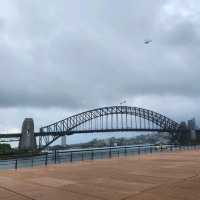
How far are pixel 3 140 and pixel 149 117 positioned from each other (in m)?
74.6

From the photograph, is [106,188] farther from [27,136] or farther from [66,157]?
[27,136]

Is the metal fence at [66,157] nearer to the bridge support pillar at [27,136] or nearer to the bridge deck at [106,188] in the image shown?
the bridge deck at [106,188]

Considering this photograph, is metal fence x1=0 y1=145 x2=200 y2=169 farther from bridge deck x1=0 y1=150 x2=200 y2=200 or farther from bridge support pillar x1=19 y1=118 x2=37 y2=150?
bridge support pillar x1=19 y1=118 x2=37 y2=150

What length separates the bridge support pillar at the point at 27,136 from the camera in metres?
107

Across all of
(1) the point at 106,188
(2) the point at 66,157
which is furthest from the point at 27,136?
(1) the point at 106,188

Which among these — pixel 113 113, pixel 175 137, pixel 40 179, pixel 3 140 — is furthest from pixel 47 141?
pixel 40 179

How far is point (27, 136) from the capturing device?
4304 inches

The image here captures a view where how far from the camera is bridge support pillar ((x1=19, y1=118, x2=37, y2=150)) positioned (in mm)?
107375

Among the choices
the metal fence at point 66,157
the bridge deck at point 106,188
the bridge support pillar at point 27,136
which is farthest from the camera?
the bridge support pillar at point 27,136

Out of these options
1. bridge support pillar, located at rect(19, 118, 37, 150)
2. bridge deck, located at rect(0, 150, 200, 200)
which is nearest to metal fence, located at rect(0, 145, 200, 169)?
bridge deck, located at rect(0, 150, 200, 200)

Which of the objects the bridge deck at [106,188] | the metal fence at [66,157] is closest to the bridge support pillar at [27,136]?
the metal fence at [66,157]

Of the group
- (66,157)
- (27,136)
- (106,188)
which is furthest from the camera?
(27,136)

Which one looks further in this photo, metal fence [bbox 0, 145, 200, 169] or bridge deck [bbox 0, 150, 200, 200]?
metal fence [bbox 0, 145, 200, 169]

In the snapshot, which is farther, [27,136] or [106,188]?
[27,136]
